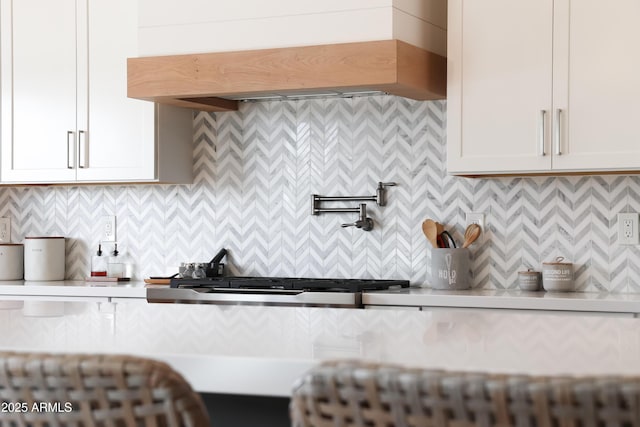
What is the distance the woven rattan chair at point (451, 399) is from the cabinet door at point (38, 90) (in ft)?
12.3

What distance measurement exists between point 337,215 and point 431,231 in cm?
48

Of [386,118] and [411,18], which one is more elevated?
[411,18]

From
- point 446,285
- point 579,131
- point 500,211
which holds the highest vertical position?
point 579,131

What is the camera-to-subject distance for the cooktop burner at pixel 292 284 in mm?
3898

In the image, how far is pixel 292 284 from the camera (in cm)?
400

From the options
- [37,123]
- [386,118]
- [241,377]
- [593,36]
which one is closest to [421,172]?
[386,118]

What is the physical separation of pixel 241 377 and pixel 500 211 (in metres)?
2.93

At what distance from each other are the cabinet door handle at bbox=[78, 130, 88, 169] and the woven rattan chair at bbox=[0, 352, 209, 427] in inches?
137

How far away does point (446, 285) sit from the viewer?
4.04 metres

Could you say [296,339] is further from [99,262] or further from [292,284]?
[99,262]

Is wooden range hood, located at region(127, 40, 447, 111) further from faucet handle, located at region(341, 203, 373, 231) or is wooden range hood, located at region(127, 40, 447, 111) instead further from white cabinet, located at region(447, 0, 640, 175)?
faucet handle, located at region(341, 203, 373, 231)

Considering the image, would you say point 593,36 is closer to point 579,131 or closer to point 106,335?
point 579,131

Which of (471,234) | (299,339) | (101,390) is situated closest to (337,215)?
(471,234)

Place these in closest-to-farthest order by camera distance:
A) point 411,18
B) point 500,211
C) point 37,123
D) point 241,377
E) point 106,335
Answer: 1. point 241,377
2. point 106,335
3. point 411,18
4. point 500,211
5. point 37,123
